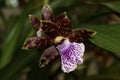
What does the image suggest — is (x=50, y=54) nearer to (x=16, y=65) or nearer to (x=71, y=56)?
(x=71, y=56)

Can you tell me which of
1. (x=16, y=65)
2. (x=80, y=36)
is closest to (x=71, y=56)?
(x=80, y=36)

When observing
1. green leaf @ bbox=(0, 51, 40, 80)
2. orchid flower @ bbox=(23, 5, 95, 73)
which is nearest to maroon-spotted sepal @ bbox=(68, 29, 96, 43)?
orchid flower @ bbox=(23, 5, 95, 73)

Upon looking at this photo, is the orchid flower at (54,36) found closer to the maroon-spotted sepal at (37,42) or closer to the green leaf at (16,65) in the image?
the maroon-spotted sepal at (37,42)

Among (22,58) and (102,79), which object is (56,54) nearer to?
(22,58)

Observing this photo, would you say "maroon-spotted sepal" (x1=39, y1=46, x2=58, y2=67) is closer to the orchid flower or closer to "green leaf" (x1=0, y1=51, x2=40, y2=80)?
the orchid flower

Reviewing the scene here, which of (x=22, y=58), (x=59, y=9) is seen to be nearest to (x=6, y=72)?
(x=22, y=58)

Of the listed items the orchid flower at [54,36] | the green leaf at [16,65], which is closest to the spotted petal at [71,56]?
the orchid flower at [54,36]

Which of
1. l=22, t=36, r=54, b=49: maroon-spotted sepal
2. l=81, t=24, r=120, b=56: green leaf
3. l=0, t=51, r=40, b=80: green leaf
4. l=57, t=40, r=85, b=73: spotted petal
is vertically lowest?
l=0, t=51, r=40, b=80: green leaf

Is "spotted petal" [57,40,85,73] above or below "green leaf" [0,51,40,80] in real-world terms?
above
